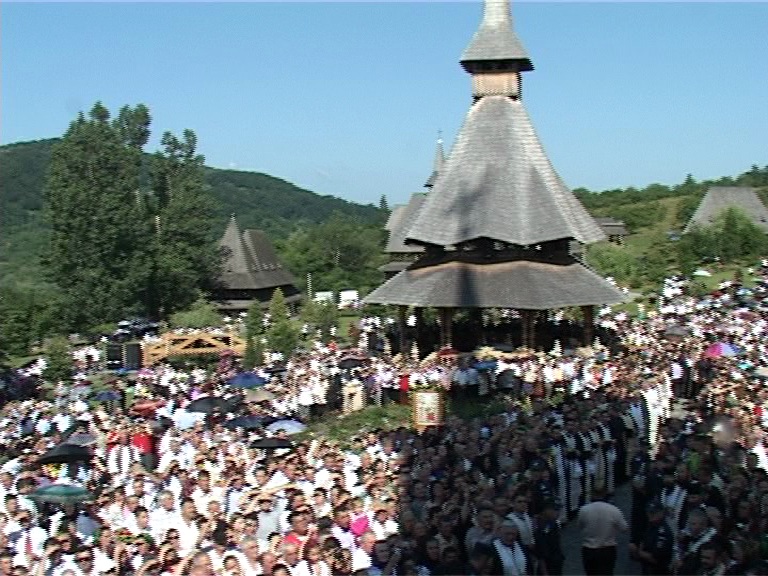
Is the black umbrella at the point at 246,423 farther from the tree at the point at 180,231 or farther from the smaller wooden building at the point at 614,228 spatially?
the smaller wooden building at the point at 614,228

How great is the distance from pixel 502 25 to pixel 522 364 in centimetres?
1555

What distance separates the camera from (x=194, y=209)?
223 ft

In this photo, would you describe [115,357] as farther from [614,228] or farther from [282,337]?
[614,228]

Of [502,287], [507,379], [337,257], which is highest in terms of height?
[337,257]

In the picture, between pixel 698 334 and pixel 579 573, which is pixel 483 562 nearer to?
pixel 579 573

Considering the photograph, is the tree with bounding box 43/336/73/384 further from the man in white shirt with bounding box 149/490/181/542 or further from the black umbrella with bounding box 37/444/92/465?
the man in white shirt with bounding box 149/490/181/542

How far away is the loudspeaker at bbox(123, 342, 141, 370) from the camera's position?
36.8 m

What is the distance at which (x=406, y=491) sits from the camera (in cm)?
1304

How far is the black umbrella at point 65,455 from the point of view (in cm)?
1591

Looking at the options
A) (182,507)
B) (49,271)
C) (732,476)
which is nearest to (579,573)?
(732,476)

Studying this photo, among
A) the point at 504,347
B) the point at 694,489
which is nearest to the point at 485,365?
the point at 504,347

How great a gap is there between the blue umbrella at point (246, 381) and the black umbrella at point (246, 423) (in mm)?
4145

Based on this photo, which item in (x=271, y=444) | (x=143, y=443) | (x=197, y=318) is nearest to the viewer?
(x=271, y=444)

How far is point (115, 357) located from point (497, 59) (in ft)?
57.4
